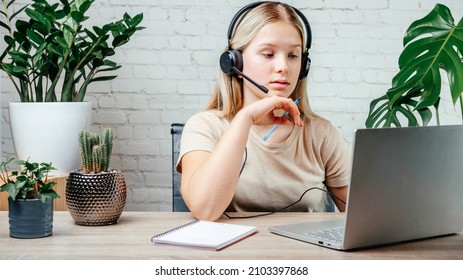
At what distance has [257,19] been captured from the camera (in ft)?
5.53

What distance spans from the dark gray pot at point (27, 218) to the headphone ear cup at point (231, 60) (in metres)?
0.73

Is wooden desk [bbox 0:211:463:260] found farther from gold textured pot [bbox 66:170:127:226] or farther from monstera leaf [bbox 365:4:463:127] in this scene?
monstera leaf [bbox 365:4:463:127]

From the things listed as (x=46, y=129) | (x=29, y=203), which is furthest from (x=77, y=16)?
(x=29, y=203)

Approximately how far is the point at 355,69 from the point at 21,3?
150 centimetres

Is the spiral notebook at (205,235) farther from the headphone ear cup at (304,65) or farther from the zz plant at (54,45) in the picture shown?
the zz plant at (54,45)

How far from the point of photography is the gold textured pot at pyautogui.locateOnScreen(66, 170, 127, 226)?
1.25 meters

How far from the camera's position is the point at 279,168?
5.67ft

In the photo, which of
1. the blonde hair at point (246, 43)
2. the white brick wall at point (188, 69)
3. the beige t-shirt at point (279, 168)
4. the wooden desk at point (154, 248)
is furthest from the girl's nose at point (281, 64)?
the white brick wall at point (188, 69)

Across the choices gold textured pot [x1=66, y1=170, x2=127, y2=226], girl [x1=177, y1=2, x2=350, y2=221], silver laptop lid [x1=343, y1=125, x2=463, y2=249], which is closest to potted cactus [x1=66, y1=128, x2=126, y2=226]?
gold textured pot [x1=66, y1=170, x2=127, y2=226]

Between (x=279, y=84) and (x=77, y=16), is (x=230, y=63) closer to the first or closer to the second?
(x=279, y=84)

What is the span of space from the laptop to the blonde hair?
0.66 meters

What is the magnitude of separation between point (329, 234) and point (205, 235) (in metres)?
0.25

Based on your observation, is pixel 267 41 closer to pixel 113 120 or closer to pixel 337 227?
pixel 337 227
